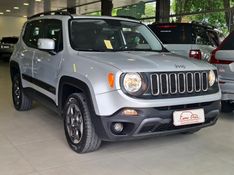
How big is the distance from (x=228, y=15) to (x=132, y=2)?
6.94 metres

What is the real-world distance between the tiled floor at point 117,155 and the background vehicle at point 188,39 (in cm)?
269

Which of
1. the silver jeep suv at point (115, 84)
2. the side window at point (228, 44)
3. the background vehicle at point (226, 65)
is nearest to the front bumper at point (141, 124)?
the silver jeep suv at point (115, 84)

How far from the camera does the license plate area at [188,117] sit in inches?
132

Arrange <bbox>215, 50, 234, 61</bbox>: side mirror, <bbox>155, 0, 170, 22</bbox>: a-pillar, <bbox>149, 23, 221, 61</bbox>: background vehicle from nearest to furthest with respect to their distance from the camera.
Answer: <bbox>215, 50, 234, 61</bbox>: side mirror
<bbox>149, 23, 221, 61</bbox>: background vehicle
<bbox>155, 0, 170, 22</bbox>: a-pillar

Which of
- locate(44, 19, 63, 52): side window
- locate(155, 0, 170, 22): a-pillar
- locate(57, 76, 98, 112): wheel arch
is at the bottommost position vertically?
locate(57, 76, 98, 112): wheel arch

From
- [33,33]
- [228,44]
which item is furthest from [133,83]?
[33,33]

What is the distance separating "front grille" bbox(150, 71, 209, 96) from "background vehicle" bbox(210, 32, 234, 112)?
139 cm

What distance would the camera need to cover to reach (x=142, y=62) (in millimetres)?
3430

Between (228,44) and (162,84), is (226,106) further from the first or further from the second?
(162,84)

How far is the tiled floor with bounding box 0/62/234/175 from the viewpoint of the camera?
323cm

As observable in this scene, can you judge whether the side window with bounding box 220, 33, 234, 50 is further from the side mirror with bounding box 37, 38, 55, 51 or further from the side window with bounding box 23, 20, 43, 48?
the side window with bounding box 23, 20, 43, 48

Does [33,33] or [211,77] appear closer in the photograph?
[211,77]

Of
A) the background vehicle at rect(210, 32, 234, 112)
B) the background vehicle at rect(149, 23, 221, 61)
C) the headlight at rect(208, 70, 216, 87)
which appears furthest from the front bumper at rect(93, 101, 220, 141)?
the background vehicle at rect(149, 23, 221, 61)

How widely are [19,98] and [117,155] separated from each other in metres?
2.74
